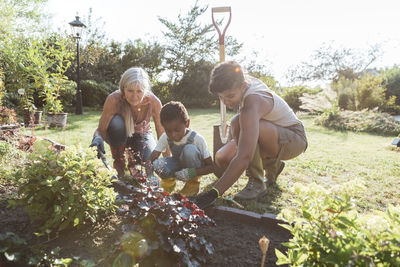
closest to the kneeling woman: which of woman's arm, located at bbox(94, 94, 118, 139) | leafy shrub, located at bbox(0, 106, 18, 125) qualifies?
woman's arm, located at bbox(94, 94, 118, 139)

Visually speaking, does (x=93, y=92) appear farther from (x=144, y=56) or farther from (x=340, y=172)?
(x=340, y=172)

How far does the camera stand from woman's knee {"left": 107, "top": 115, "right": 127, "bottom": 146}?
125 inches

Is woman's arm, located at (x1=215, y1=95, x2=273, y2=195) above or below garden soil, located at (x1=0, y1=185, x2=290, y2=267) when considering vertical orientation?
above

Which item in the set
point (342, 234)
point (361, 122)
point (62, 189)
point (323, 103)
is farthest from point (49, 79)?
point (361, 122)

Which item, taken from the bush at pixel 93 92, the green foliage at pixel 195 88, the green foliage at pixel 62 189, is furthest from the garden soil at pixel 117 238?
the green foliage at pixel 195 88

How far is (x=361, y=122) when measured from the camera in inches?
309

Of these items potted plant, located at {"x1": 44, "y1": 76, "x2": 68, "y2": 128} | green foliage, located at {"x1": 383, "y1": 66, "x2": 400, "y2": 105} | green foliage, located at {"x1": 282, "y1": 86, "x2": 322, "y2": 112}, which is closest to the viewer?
potted plant, located at {"x1": 44, "y1": 76, "x2": 68, "y2": 128}

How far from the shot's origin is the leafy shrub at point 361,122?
7504mm

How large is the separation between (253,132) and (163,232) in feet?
3.29

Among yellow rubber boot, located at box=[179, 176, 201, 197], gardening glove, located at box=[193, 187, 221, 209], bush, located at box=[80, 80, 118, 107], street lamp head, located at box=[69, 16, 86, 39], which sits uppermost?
street lamp head, located at box=[69, 16, 86, 39]

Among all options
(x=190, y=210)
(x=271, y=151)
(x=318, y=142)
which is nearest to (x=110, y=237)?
(x=190, y=210)

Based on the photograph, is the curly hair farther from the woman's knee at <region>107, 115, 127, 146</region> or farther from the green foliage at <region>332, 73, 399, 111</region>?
the green foliage at <region>332, 73, 399, 111</region>

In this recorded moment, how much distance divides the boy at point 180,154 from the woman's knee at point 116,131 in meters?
0.66

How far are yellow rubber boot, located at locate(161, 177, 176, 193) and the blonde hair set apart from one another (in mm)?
951
